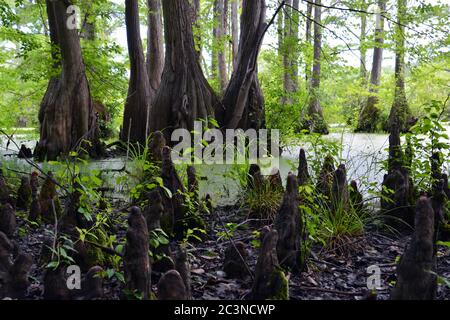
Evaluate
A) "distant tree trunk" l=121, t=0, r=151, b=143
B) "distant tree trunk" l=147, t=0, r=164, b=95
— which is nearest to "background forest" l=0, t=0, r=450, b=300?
"distant tree trunk" l=121, t=0, r=151, b=143

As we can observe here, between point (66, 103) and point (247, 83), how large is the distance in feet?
9.75

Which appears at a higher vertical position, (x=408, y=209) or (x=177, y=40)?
(x=177, y=40)

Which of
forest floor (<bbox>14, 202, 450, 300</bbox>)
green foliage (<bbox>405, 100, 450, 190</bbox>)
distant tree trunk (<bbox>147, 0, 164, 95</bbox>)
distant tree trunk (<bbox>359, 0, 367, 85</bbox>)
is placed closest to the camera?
forest floor (<bbox>14, 202, 450, 300</bbox>)

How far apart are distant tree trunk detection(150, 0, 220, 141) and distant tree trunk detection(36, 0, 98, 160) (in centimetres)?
119

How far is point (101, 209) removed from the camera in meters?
3.18

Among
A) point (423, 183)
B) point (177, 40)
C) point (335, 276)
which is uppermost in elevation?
point (177, 40)

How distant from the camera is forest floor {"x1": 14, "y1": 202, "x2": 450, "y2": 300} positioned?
2.15m

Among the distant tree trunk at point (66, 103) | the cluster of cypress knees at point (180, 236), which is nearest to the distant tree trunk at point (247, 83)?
the distant tree trunk at point (66, 103)

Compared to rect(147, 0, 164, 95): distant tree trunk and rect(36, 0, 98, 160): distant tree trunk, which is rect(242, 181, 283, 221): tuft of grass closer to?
rect(36, 0, 98, 160): distant tree trunk

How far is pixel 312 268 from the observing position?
99.9 inches
